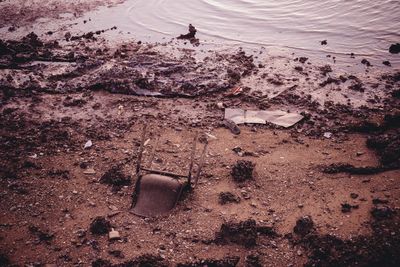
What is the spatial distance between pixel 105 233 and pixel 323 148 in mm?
3915

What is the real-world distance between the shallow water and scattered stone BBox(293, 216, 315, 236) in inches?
213

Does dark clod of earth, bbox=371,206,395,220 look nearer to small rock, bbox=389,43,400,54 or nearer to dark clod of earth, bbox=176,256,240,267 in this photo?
dark clod of earth, bbox=176,256,240,267

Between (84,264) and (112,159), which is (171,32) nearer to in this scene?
(112,159)

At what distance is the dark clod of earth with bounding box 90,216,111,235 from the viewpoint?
14.7 ft

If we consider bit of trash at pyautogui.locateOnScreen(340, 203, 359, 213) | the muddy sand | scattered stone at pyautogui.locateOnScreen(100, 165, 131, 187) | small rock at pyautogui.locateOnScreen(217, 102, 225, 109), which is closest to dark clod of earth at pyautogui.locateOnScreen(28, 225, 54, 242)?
the muddy sand

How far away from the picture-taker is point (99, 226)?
4.49m

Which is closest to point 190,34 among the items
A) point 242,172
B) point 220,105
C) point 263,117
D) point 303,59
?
point 303,59

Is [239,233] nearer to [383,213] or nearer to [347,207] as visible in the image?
[347,207]

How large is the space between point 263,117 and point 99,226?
12.3 feet

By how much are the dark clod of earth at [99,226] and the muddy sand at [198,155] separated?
18 millimetres

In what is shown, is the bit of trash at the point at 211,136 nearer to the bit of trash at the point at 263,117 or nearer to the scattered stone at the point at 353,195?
the bit of trash at the point at 263,117

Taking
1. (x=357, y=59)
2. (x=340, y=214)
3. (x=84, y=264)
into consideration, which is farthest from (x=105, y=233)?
(x=357, y=59)

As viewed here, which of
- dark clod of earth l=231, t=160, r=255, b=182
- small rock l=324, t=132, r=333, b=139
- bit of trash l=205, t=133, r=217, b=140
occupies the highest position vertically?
small rock l=324, t=132, r=333, b=139

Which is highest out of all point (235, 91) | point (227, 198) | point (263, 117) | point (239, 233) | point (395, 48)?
point (395, 48)
